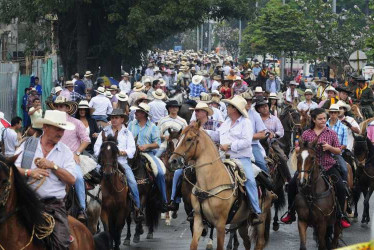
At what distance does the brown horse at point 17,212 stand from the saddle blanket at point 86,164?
492 centimetres

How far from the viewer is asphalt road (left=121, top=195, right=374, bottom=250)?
16.3 metres

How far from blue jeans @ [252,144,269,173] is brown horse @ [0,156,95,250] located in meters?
7.42

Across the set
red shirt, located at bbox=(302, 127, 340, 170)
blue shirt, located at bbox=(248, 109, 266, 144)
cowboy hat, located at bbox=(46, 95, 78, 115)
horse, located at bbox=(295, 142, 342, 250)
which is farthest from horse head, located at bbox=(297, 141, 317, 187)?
cowboy hat, located at bbox=(46, 95, 78, 115)

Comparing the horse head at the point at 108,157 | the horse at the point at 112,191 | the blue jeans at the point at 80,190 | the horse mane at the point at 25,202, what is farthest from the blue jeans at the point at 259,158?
the horse mane at the point at 25,202

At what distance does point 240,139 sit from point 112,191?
7.22 ft

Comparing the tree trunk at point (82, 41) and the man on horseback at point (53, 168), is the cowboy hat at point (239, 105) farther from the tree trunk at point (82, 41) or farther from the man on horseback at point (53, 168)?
the tree trunk at point (82, 41)

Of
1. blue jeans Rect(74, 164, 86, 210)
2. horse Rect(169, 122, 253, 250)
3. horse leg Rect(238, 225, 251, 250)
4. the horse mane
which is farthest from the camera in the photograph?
horse leg Rect(238, 225, 251, 250)

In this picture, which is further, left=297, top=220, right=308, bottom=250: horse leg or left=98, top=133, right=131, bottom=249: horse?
left=98, top=133, right=131, bottom=249: horse

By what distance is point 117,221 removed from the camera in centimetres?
1528

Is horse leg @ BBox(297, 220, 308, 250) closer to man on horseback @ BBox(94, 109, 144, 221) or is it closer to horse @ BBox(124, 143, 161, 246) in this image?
man on horseback @ BBox(94, 109, 144, 221)

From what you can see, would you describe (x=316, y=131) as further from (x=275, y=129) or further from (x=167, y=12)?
(x=167, y=12)

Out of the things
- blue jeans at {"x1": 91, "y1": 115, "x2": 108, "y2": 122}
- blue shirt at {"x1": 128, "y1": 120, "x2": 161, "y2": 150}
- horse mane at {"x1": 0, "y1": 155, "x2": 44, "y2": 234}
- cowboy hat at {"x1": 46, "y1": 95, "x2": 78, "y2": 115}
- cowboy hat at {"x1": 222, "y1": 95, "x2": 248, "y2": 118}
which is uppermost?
cowboy hat at {"x1": 222, "y1": 95, "x2": 248, "y2": 118}

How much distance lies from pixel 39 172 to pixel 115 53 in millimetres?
36739

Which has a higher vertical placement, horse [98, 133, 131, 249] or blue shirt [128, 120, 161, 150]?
blue shirt [128, 120, 161, 150]
